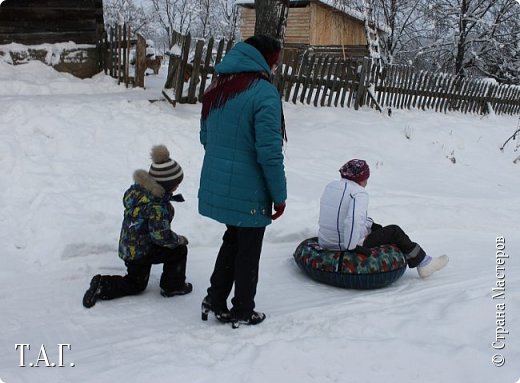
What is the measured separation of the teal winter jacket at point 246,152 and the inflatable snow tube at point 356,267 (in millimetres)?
1265

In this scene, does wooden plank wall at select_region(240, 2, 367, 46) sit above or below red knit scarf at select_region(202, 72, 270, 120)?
above

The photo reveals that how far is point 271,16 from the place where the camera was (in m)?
7.53

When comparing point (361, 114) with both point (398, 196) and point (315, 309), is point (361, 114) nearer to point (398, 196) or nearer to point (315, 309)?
point (398, 196)

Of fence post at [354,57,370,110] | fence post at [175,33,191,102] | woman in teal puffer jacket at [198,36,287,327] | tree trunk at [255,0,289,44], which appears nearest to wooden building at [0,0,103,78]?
fence post at [175,33,191,102]

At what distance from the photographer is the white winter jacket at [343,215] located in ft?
14.0

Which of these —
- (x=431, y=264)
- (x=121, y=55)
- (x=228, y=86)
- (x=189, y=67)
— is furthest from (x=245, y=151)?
(x=121, y=55)

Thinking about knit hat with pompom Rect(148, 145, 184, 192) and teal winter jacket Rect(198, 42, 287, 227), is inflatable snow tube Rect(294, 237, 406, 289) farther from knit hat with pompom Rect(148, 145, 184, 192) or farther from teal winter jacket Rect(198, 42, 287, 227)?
knit hat with pompom Rect(148, 145, 184, 192)

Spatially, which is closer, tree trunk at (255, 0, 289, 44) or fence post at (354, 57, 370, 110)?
tree trunk at (255, 0, 289, 44)

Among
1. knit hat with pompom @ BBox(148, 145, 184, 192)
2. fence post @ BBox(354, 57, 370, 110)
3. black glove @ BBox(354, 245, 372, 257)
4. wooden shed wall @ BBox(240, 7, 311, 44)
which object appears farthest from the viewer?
wooden shed wall @ BBox(240, 7, 311, 44)

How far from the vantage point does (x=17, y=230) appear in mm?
4902

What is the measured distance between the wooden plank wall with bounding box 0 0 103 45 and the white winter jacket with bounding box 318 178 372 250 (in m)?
7.67

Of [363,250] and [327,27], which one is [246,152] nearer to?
[363,250]

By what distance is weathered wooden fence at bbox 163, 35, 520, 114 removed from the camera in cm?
848

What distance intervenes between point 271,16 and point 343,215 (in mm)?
4230
